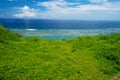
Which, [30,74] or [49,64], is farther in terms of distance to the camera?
[49,64]

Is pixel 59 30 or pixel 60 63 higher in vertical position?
pixel 60 63

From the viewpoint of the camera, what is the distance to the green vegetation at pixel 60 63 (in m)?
8.66

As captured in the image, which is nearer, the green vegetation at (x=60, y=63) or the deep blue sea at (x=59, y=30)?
the green vegetation at (x=60, y=63)

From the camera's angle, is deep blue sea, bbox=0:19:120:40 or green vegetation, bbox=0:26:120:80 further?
deep blue sea, bbox=0:19:120:40

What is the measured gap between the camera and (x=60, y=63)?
10180mm

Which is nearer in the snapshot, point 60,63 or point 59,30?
point 60,63

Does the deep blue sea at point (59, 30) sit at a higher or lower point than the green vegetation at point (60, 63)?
lower

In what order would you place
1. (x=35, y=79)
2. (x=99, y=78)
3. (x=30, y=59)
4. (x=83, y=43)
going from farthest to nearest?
(x=83, y=43)
(x=30, y=59)
(x=99, y=78)
(x=35, y=79)

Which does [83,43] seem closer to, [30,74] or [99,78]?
[99,78]

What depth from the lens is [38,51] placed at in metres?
12.2

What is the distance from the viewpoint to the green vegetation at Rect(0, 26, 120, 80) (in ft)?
28.4

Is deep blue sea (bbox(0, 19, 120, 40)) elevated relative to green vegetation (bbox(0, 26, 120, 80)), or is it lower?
lower

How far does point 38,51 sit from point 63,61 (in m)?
2.22

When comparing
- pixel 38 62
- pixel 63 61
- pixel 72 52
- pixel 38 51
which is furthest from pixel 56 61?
pixel 72 52
